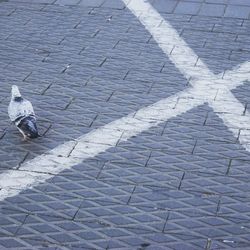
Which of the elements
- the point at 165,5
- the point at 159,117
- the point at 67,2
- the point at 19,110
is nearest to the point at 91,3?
the point at 67,2

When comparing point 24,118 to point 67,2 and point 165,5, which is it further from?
point 165,5

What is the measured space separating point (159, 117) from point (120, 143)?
2.69 ft

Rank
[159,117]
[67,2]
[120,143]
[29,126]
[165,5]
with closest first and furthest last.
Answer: [29,126] < [120,143] < [159,117] < [165,5] < [67,2]

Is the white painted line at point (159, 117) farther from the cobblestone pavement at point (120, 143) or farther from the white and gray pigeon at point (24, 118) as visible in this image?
the white and gray pigeon at point (24, 118)

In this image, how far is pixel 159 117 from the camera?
25.9 feet

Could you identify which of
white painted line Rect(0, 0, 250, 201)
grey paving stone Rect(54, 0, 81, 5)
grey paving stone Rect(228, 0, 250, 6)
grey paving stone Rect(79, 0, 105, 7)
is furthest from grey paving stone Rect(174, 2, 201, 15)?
grey paving stone Rect(54, 0, 81, 5)

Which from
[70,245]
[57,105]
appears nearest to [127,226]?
[70,245]

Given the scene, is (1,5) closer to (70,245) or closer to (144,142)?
(144,142)

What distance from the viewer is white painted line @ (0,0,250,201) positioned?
673 centimetres

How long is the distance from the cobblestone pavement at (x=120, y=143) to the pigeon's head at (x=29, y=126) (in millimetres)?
138

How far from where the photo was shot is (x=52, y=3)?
1188 cm

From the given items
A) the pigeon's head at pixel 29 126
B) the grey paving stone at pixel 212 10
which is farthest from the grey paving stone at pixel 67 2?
the pigeon's head at pixel 29 126

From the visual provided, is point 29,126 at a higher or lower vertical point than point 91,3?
higher

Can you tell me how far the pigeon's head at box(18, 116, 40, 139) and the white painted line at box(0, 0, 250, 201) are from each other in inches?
13.2
